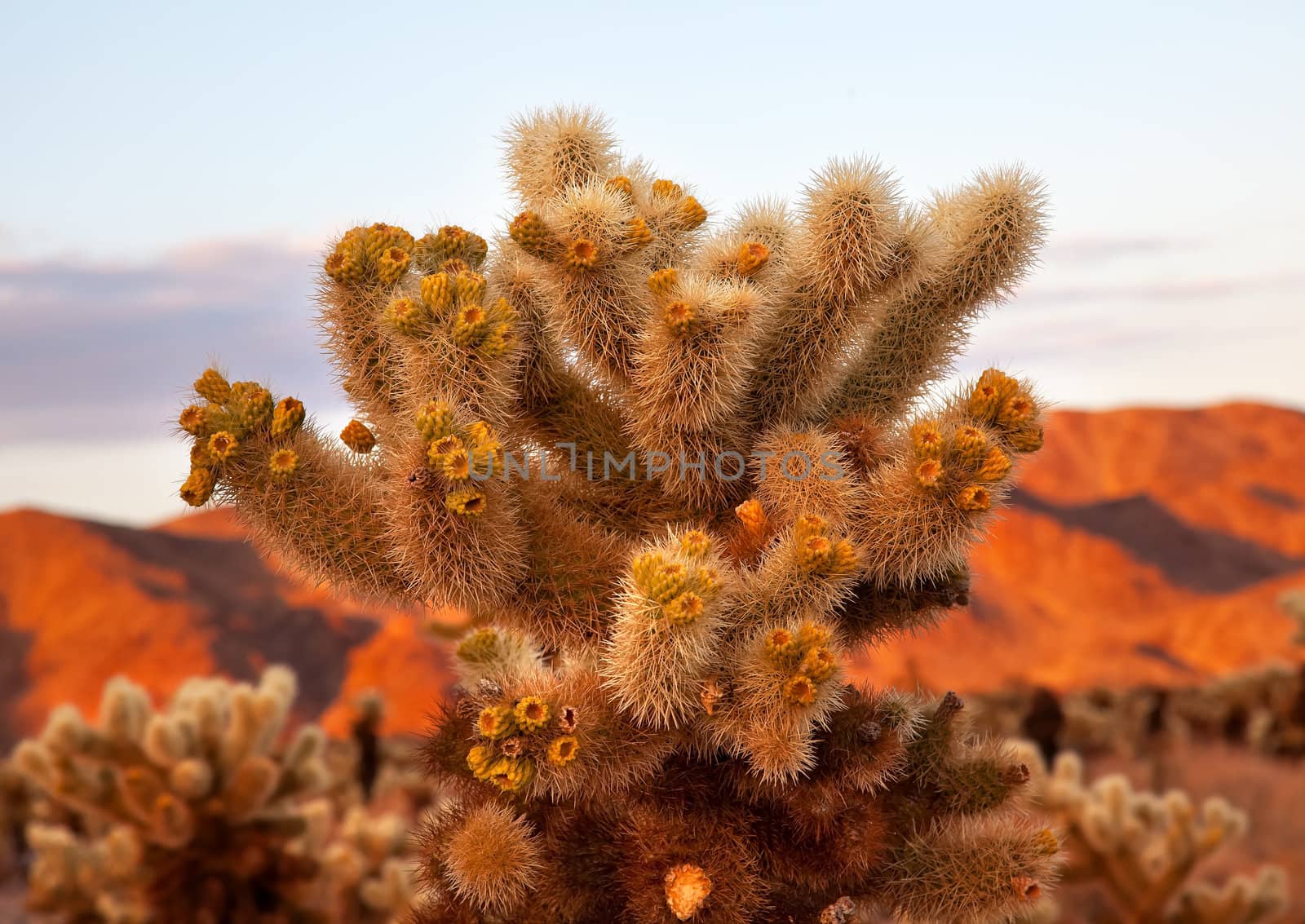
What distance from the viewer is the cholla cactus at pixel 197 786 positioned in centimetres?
537

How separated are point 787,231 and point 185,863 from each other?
4.51 meters

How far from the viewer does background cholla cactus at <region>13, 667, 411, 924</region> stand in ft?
17.6

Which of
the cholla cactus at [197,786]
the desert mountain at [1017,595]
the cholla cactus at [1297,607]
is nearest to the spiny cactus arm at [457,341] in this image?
the cholla cactus at [197,786]

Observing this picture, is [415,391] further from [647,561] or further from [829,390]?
[829,390]

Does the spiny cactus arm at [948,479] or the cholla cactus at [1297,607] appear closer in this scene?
the spiny cactus arm at [948,479]

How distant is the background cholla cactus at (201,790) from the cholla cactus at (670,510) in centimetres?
250

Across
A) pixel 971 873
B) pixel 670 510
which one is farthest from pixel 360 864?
pixel 971 873

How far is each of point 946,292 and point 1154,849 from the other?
18.9 ft

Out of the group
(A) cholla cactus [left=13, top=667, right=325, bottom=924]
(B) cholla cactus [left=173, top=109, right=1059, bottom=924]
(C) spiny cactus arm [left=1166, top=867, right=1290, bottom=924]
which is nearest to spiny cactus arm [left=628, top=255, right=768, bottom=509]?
(B) cholla cactus [left=173, top=109, right=1059, bottom=924]

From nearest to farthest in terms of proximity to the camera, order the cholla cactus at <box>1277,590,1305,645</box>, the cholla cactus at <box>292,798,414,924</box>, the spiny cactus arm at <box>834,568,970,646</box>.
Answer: the spiny cactus arm at <box>834,568,970,646</box>
the cholla cactus at <box>292,798,414,924</box>
the cholla cactus at <box>1277,590,1305,645</box>

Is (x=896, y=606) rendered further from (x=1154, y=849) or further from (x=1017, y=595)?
(x=1017, y=595)

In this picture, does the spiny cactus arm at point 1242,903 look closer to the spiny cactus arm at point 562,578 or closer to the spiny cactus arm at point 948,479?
the spiny cactus arm at point 948,479

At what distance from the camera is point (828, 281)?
10.0ft

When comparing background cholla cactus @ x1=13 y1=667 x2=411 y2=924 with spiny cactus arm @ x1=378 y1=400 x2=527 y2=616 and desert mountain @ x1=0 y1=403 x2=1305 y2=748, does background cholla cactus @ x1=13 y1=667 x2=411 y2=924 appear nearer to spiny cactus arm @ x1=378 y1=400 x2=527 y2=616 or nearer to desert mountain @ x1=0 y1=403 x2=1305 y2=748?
spiny cactus arm @ x1=378 y1=400 x2=527 y2=616
